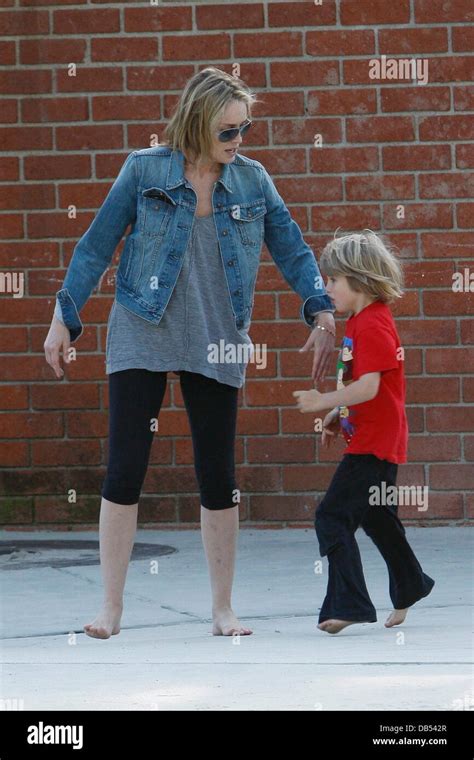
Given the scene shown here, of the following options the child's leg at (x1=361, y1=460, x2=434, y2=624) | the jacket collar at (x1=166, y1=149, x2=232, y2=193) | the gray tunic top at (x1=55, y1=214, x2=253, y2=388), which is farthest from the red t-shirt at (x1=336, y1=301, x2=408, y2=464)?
the jacket collar at (x1=166, y1=149, x2=232, y2=193)

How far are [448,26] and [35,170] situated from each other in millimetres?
2305

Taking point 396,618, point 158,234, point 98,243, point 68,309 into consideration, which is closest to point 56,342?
point 68,309

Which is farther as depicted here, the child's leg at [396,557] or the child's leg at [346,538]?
the child's leg at [396,557]

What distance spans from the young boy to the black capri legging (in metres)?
0.30

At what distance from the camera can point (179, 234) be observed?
490 centimetres

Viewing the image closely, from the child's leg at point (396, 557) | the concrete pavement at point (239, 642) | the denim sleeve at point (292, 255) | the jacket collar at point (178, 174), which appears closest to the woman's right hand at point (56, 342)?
the jacket collar at point (178, 174)

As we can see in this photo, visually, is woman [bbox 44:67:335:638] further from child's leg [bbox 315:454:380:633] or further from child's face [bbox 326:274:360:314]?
child's leg [bbox 315:454:380:633]

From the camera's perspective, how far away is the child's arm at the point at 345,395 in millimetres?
4836

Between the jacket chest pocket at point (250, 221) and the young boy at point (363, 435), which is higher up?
the jacket chest pocket at point (250, 221)

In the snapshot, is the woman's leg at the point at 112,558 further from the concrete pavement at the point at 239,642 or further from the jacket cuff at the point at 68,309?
the jacket cuff at the point at 68,309

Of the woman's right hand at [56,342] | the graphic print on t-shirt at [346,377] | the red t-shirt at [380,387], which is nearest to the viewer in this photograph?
the woman's right hand at [56,342]

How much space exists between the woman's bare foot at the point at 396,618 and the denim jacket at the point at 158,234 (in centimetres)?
108
